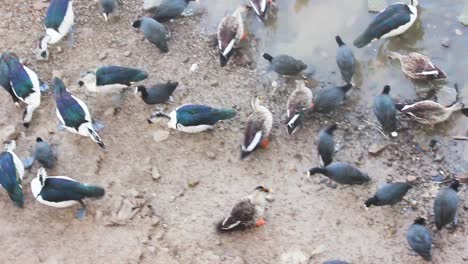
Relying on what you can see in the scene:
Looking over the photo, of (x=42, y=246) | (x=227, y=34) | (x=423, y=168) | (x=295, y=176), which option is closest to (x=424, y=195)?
(x=423, y=168)

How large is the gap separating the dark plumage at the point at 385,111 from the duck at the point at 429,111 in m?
0.21

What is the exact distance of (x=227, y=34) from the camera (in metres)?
8.16

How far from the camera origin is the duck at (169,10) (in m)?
8.62

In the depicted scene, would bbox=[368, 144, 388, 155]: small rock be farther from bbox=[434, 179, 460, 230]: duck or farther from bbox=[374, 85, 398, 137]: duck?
bbox=[434, 179, 460, 230]: duck

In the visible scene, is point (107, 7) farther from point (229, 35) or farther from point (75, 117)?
point (75, 117)

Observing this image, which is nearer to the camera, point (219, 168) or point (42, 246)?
point (42, 246)

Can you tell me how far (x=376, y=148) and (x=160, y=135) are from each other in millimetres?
2380

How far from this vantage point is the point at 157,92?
7.86 metres

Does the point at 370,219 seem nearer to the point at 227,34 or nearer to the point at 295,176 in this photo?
the point at 295,176

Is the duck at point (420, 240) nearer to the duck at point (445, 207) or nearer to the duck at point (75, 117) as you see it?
the duck at point (445, 207)

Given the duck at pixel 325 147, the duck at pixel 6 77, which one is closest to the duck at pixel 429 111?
the duck at pixel 325 147

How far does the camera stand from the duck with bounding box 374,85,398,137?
7.34 m

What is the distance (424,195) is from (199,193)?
7.59 ft

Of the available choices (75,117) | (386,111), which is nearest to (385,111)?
(386,111)
